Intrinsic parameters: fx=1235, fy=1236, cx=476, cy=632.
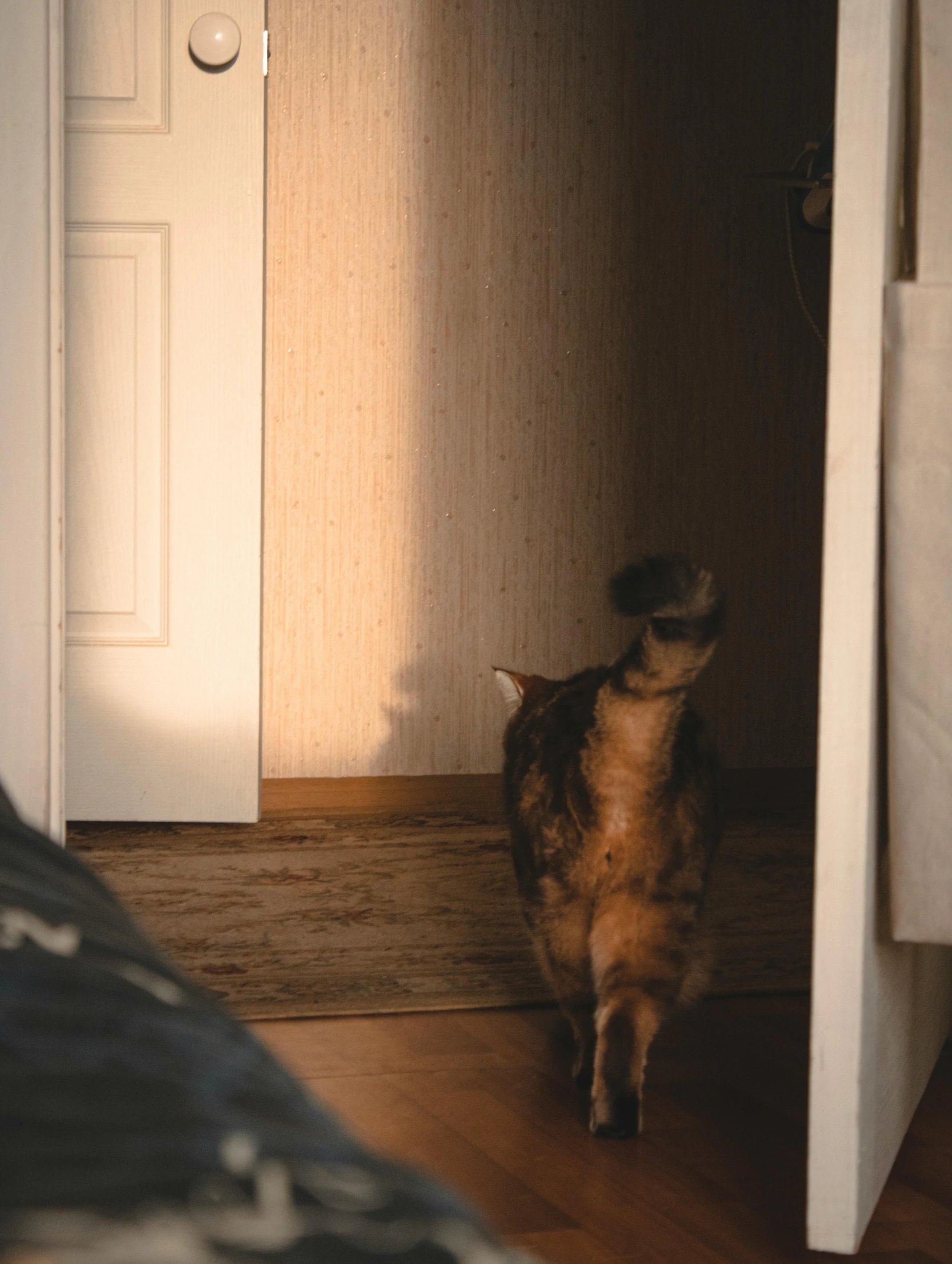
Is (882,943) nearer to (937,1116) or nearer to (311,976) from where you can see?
(937,1116)

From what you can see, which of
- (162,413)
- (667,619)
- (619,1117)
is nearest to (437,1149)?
(619,1117)

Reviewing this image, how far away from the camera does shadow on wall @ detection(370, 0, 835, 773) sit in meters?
2.73

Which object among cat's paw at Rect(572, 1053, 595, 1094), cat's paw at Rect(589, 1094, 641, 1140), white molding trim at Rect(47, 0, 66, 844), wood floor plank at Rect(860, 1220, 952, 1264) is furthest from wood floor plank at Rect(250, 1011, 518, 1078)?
wood floor plank at Rect(860, 1220, 952, 1264)

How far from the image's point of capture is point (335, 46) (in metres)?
2.64

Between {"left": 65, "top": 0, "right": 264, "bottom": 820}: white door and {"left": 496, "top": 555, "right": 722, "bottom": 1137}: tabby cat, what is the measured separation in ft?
3.65

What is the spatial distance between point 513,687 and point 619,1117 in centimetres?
59

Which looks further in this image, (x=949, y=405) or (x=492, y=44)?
(x=492, y=44)

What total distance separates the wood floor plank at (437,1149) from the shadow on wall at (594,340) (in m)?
1.48

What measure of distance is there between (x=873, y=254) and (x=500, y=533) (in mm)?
1859

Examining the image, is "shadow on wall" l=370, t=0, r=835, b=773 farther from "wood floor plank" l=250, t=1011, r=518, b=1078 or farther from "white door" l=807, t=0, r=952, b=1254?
"white door" l=807, t=0, r=952, b=1254

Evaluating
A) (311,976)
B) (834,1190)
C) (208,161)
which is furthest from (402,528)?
(834,1190)

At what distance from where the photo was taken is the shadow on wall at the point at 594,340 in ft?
8.96

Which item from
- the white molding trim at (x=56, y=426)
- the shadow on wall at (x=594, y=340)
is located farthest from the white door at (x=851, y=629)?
the shadow on wall at (x=594, y=340)

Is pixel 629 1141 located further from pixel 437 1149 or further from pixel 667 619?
pixel 667 619
